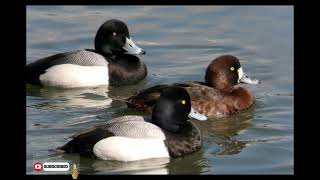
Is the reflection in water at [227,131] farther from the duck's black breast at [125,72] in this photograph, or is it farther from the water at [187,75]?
the duck's black breast at [125,72]

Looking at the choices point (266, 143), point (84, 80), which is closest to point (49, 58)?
point (84, 80)

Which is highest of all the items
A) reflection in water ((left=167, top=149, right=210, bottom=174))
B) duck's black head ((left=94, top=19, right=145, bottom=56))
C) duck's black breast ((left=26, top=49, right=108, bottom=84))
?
duck's black head ((left=94, top=19, right=145, bottom=56))

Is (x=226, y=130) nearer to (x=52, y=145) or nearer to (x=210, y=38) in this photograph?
(x=52, y=145)

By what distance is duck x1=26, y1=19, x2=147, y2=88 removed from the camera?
37.5 ft

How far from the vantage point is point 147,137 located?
8359 mm

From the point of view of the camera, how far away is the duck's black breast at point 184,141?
846 centimetres

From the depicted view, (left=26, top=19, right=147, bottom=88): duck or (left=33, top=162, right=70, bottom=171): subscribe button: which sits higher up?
(left=26, top=19, right=147, bottom=88): duck

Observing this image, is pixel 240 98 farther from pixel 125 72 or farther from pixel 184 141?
pixel 125 72

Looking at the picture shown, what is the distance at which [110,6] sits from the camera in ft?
48.2

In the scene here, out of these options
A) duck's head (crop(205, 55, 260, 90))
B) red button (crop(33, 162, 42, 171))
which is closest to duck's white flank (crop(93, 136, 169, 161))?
red button (crop(33, 162, 42, 171))

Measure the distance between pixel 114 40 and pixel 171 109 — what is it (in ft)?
11.5

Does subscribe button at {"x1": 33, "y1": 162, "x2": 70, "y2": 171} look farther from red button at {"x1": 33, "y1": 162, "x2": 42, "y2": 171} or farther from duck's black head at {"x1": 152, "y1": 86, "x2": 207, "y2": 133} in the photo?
duck's black head at {"x1": 152, "y1": 86, "x2": 207, "y2": 133}

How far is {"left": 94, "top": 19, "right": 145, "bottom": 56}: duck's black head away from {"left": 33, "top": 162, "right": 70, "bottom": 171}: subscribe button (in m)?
3.89
